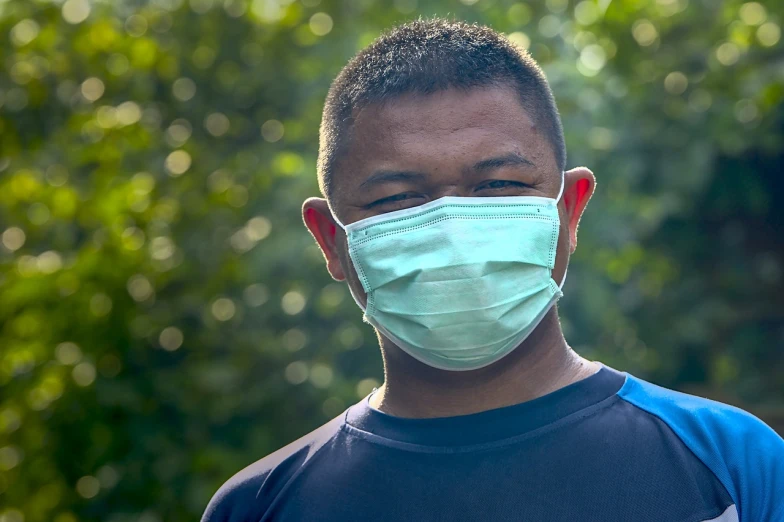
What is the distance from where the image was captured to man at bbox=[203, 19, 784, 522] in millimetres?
1797

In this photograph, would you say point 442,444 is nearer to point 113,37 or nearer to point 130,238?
point 130,238

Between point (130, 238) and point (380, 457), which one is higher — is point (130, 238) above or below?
above

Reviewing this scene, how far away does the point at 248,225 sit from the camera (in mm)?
4141

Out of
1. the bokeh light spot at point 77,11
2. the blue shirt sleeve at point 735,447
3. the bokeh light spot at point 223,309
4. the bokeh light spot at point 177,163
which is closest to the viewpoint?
the blue shirt sleeve at point 735,447

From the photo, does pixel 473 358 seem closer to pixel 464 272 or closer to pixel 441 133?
pixel 464 272

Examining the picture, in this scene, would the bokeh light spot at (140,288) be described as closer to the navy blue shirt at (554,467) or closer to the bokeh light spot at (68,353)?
the bokeh light spot at (68,353)

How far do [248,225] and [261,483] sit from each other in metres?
2.20

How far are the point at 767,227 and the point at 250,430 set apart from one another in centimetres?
271

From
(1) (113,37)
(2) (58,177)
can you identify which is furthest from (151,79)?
(2) (58,177)

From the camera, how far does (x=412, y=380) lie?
207cm

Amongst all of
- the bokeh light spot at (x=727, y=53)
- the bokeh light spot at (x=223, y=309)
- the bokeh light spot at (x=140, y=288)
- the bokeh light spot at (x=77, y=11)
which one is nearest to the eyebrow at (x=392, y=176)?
the bokeh light spot at (x=223, y=309)

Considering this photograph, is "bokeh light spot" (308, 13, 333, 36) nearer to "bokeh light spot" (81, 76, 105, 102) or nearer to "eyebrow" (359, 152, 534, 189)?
"bokeh light spot" (81, 76, 105, 102)

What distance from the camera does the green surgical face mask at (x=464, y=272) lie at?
197 centimetres

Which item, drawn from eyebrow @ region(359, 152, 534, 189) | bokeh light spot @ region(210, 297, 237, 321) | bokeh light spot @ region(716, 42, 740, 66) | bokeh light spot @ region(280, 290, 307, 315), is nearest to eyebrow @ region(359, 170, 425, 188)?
eyebrow @ region(359, 152, 534, 189)
